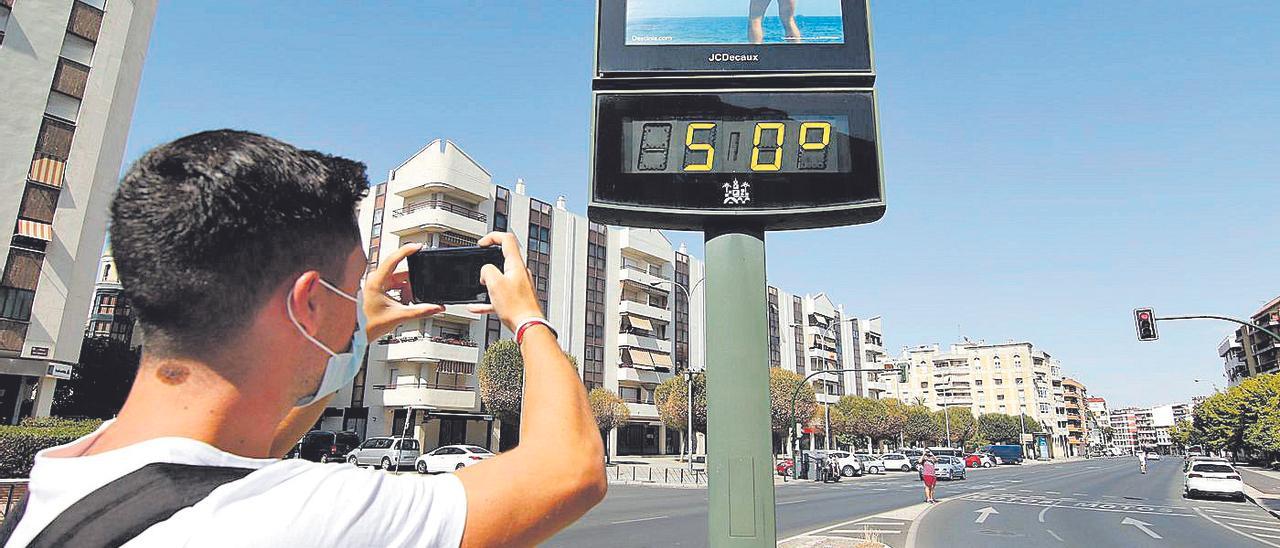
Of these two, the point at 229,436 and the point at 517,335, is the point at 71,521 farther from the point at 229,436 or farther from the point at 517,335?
the point at 517,335

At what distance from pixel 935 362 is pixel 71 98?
5274 inches

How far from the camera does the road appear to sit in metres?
13.1

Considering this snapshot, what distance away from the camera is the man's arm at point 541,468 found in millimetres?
1100

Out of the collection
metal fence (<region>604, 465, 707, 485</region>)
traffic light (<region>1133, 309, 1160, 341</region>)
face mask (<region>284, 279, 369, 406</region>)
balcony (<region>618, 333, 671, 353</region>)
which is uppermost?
balcony (<region>618, 333, 671, 353</region>)

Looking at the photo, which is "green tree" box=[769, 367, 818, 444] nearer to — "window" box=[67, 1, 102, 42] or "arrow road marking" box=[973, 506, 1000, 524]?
"arrow road marking" box=[973, 506, 1000, 524]

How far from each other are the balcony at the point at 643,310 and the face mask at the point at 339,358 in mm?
50037

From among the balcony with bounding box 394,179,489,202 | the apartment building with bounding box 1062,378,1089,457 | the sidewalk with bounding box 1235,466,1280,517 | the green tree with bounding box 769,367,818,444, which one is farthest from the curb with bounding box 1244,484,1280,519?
the apartment building with bounding box 1062,378,1089,457

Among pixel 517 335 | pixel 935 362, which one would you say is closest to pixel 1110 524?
pixel 517 335

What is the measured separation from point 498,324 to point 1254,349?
101622mm

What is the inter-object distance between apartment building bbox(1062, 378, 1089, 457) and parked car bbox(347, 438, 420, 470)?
143370mm

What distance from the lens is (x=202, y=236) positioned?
3.60ft

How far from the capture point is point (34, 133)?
23.0 meters

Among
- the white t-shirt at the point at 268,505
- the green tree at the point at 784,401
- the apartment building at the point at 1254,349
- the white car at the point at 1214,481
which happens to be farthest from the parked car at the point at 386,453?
the apartment building at the point at 1254,349

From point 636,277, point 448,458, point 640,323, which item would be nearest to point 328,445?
point 448,458
